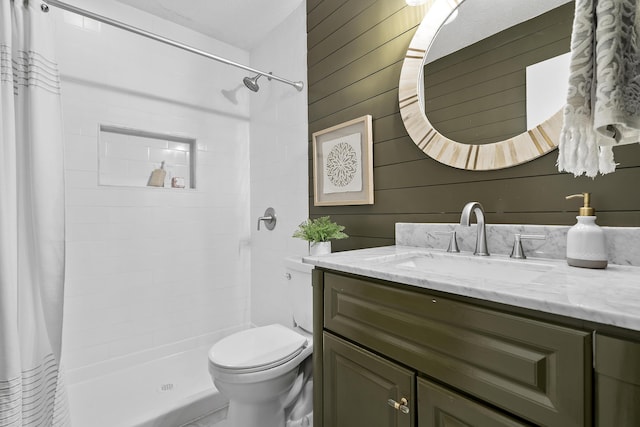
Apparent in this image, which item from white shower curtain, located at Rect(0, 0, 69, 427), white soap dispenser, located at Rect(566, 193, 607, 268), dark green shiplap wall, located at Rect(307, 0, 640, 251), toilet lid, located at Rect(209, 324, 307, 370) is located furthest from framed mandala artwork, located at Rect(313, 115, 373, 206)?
white shower curtain, located at Rect(0, 0, 69, 427)

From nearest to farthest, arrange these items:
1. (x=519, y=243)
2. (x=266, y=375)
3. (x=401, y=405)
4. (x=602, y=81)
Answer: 1. (x=602, y=81)
2. (x=401, y=405)
3. (x=519, y=243)
4. (x=266, y=375)

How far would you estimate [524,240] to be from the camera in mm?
1021

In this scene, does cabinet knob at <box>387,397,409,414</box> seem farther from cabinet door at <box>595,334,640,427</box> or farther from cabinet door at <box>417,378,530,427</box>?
cabinet door at <box>595,334,640,427</box>

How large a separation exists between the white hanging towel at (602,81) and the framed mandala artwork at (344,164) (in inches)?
37.0

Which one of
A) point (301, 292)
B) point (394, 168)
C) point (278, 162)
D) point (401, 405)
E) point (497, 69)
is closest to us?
point (401, 405)

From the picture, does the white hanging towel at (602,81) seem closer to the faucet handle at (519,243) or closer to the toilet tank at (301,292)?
the faucet handle at (519,243)

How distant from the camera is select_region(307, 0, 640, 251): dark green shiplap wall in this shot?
0.93 metres

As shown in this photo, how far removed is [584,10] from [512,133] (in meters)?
0.47

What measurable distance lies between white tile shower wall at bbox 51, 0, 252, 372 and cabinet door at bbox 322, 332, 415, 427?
163 centimetres

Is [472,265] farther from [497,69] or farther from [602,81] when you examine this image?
[497,69]

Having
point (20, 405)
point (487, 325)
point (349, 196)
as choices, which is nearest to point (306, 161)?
point (349, 196)

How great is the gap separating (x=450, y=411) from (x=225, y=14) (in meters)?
2.45

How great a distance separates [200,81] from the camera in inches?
91.6

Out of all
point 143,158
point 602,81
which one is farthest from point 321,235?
Result: point 143,158
